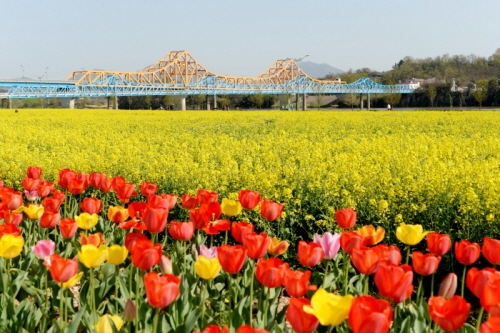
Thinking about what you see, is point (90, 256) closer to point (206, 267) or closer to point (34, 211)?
point (206, 267)

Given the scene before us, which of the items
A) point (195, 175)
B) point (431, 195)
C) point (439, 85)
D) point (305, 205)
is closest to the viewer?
point (431, 195)

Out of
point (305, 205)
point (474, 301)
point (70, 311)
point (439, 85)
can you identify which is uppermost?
point (439, 85)

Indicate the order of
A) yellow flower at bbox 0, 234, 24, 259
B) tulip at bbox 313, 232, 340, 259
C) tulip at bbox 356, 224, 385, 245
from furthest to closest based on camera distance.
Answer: tulip at bbox 356, 224, 385, 245 < tulip at bbox 313, 232, 340, 259 < yellow flower at bbox 0, 234, 24, 259

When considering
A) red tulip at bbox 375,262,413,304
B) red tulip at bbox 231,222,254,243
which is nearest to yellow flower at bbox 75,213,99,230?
red tulip at bbox 231,222,254,243

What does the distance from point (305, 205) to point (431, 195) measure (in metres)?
1.08

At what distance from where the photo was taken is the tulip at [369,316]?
1435 mm

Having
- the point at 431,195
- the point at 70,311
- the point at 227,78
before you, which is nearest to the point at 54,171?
the point at 70,311

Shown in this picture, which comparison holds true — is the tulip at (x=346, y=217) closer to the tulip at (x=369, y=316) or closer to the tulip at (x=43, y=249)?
the tulip at (x=369, y=316)

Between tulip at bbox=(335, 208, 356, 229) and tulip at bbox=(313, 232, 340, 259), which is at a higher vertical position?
tulip at bbox=(335, 208, 356, 229)

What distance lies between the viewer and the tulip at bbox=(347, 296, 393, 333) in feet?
4.71

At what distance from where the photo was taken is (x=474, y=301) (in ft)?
12.7

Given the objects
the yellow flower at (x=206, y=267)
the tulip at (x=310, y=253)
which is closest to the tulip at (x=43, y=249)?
the yellow flower at (x=206, y=267)

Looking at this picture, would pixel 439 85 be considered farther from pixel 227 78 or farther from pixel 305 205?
pixel 305 205

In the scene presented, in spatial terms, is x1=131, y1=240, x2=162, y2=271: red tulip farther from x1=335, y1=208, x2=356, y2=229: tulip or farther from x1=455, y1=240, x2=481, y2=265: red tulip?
Answer: x1=455, y1=240, x2=481, y2=265: red tulip
